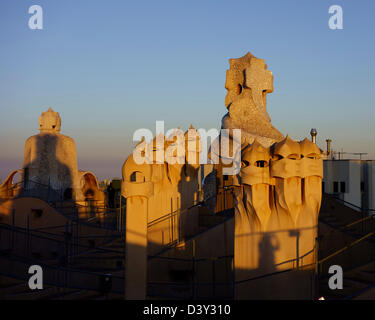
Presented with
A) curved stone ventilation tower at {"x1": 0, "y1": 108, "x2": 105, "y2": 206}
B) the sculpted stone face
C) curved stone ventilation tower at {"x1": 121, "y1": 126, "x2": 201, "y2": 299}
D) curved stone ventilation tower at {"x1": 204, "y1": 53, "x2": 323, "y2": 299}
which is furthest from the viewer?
the sculpted stone face

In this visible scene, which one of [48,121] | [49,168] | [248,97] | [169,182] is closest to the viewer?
[169,182]

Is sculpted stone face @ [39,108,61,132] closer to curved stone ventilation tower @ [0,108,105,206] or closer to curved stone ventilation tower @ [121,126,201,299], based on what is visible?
curved stone ventilation tower @ [0,108,105,206]

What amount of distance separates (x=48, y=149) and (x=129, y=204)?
1403cm

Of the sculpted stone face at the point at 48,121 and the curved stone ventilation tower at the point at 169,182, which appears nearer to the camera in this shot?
the curved stone ventilation tower at the point at 169,182

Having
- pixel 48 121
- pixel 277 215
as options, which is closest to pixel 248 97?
pixel 48 121

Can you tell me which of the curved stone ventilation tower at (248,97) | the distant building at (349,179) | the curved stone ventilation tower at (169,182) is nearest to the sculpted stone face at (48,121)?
the curved stone ventilation tower at (248,97)

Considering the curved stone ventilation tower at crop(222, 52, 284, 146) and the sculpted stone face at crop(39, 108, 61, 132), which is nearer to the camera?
the curved stone ventilation tower at crop(222, 52, 284, 146)

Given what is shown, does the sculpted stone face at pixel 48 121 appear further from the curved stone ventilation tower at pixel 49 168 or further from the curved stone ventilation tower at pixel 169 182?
the curved stone ventilation tower at pixel 169 182

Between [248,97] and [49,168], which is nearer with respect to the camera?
[248,97]

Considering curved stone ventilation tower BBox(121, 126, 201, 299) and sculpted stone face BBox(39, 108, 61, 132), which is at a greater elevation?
sculpted stone face BBox(39, 108, 61, 132)

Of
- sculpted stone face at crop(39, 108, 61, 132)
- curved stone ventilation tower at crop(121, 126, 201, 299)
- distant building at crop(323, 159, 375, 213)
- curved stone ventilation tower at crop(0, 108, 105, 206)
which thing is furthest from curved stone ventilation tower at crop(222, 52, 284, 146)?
sculpted stone face at crop(39, 108, 61, 132)

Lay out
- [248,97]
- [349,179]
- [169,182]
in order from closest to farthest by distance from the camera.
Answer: [169,182], [248,97], [349,179]

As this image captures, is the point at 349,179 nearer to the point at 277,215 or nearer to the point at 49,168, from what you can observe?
the point at 49,168

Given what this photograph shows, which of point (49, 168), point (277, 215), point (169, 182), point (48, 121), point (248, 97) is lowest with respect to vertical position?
point (277, 215)
